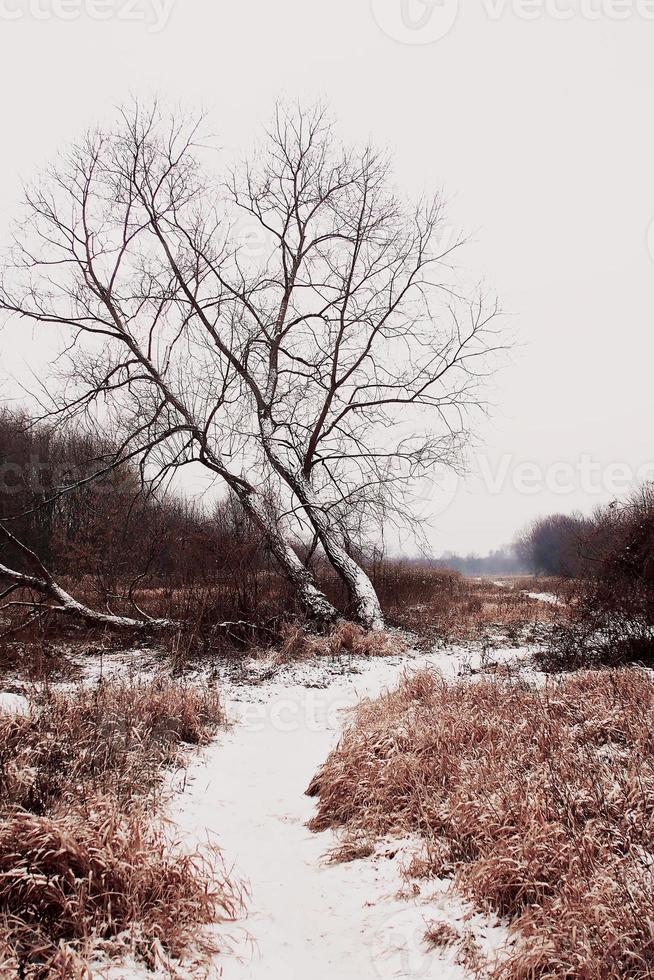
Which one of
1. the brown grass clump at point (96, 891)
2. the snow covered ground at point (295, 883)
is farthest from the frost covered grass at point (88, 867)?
the snow covered ground at point (295, 883)

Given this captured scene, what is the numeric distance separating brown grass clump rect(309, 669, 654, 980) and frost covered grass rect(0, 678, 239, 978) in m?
1.41

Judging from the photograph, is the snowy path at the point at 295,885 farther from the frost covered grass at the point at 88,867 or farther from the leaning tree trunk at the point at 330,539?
the leaning tree trunk at the point at 330,539

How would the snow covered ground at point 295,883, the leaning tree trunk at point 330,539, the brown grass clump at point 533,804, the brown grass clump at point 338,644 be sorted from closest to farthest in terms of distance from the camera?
1. the brown grass clump at point 533,804
2. the snow covered ground at point 295,883
3. the brown grass clump at point 338,644
4. the leaning tree trunk at point 330,539

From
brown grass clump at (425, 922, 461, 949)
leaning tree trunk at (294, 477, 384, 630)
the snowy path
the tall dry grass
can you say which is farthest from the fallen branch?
brown grass clump at (425, 922, 461, 949)

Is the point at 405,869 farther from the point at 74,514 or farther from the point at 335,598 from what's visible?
the point at 74,514

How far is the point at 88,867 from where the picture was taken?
9.85 feet

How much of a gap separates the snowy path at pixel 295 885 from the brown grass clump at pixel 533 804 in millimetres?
246

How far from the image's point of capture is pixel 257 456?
13.1 metres

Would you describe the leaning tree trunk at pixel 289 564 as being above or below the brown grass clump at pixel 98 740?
above

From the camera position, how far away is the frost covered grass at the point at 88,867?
2674 millimetres

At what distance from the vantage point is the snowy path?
2900 millimetres

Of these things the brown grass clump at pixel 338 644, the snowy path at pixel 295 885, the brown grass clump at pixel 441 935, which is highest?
the brown grass clump at pixel 338 644

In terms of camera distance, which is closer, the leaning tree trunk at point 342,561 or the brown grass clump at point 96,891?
the brown grass clump at point 96,891

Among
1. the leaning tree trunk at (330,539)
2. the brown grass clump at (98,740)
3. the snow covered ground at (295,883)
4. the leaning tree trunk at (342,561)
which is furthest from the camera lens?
the leaning tree trunk at (330,539)
